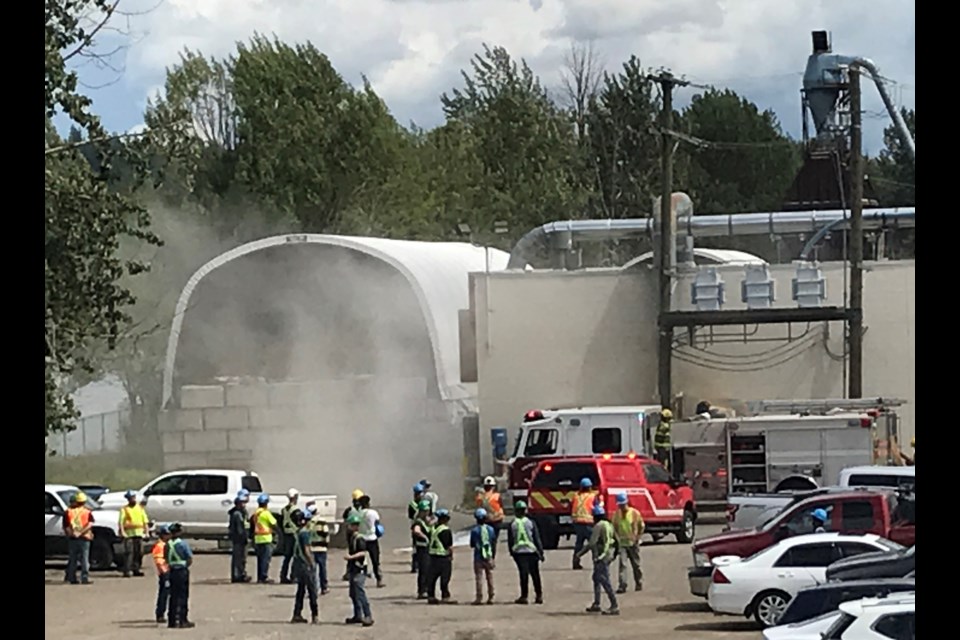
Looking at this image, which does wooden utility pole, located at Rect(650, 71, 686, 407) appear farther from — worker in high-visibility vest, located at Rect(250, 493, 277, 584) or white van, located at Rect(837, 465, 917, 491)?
worker in high-visibility vest, located at Rect(250, 493, 277, 584)

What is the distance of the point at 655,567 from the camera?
28922 mm

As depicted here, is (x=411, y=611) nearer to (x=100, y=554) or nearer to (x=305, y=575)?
(x=305, y=575)

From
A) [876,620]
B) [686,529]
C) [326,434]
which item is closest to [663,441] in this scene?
[686,529]

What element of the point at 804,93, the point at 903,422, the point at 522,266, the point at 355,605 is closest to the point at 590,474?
the point at 355,605

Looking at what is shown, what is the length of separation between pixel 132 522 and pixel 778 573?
530 inches

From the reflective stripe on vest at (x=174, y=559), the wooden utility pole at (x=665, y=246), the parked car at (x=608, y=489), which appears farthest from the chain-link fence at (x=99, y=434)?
the reflective stripe on vest at (x=174, y=559)

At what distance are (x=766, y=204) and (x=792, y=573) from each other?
73.0 m

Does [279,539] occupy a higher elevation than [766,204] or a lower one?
lower

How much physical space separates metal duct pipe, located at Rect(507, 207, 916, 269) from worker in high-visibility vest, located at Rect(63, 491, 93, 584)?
21806 mm

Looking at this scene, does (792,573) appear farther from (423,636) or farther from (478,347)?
(478,347)

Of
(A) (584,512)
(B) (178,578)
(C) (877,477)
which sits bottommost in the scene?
(B) (178,578)

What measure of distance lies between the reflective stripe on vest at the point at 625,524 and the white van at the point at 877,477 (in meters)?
4.36

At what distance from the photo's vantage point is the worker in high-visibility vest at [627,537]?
2547 cm

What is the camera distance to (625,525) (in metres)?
25.6
